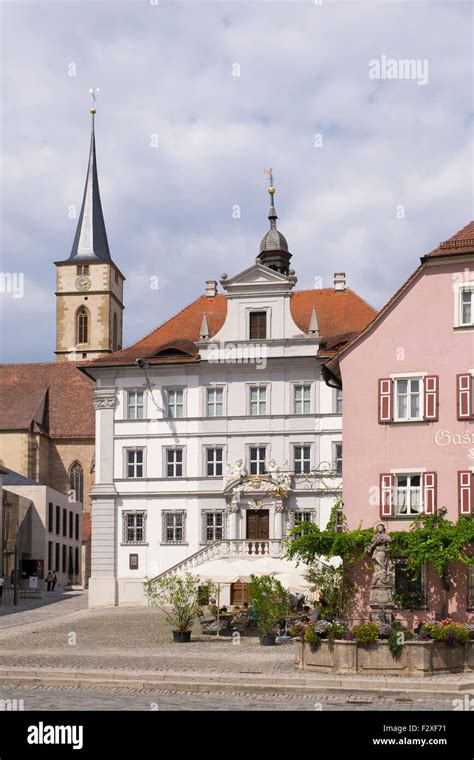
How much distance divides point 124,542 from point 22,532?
86.7 ft

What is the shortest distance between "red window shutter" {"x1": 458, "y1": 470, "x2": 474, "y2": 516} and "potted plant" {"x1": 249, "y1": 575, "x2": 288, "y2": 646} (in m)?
5.47

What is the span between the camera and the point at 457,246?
3384 cm

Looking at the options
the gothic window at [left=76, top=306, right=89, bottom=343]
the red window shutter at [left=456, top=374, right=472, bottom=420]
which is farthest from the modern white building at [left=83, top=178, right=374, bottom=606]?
the gothic window at [left=76, top=306, right=89, bottom=343]

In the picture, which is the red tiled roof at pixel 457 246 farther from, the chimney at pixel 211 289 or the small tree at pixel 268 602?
the chimney at pixel 211 289

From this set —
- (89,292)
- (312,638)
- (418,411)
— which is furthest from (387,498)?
(89,292)

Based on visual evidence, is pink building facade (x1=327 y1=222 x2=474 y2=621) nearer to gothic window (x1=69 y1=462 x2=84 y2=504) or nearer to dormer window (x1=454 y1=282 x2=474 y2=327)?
dormer window (x1=454 y1=282 x2=474 y2=327)

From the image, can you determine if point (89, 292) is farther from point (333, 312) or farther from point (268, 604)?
point (268, 604)

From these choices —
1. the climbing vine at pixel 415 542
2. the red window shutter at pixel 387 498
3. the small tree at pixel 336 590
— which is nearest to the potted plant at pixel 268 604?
the small tree at pixel 336 590

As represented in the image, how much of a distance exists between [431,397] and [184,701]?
16.8 m

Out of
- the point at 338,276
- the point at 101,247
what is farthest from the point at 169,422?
the point at 101,247

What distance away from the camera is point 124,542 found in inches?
2104

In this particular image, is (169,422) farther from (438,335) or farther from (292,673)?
(292,673)

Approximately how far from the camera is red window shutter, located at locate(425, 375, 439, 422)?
109 ft
